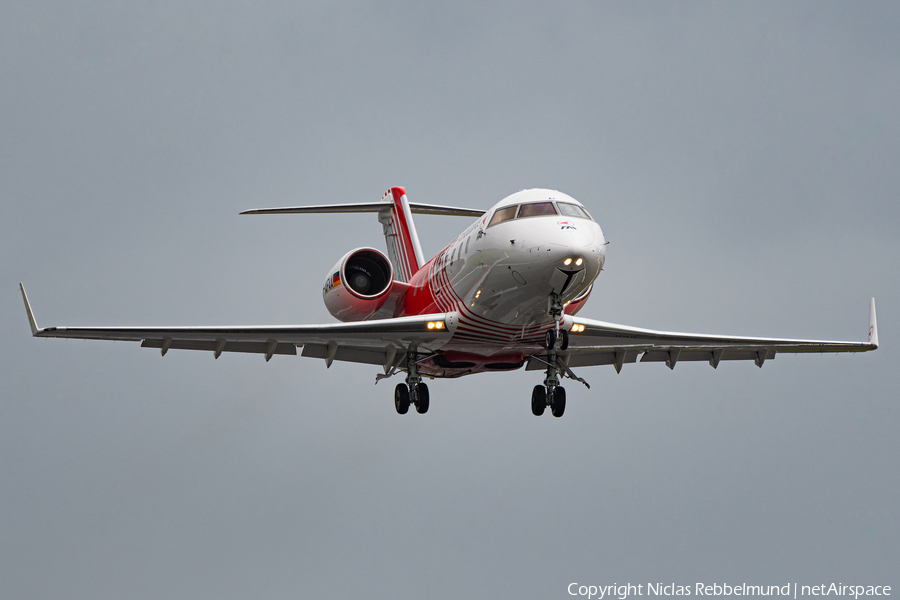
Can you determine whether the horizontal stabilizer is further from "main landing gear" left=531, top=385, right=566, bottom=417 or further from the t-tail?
"main landing gear" left=531, top=385, right=566, bottom=417

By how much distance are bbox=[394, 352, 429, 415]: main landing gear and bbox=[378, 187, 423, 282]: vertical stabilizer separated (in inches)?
238

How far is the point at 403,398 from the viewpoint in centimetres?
2475

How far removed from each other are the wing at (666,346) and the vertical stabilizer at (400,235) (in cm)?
602

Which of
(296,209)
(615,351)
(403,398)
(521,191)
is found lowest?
(403,398)

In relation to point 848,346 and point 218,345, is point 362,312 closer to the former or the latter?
point 218,345

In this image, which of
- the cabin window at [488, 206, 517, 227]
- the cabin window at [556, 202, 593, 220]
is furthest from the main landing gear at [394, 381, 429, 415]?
the cabin window at [556, 202, 593, 220]

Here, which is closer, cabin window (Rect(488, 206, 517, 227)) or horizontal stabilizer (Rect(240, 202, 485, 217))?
cabin window (Rect(488, 206, 517, 227))

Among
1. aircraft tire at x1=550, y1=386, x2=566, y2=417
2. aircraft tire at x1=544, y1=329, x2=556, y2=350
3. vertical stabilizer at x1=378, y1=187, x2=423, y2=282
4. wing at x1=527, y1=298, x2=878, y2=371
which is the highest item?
vertical stabilizer at x1=378, y1=187, x2=423, y2=282

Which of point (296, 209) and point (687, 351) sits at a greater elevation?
point (296, 209)

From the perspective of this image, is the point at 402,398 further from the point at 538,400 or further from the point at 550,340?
the point at 550,340

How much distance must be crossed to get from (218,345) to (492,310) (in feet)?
22.9

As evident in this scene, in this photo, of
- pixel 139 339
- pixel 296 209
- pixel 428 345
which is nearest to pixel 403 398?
pixel 428 345

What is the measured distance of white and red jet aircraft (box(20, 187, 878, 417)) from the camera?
64.2ft

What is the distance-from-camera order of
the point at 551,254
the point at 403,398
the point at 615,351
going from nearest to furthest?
the point at 551,254 < the point at 403,398 < the point at 615,351
